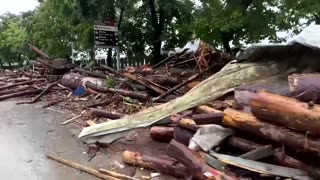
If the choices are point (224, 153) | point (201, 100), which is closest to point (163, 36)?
point (201, 100)

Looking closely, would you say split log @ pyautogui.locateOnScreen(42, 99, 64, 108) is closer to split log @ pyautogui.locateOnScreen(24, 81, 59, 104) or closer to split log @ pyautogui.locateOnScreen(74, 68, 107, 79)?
split log @ pyautogui.locateOnScreen(24, 81, 59, 104)

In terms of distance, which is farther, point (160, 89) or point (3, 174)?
point (160, 89)

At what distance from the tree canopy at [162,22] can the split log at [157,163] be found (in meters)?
6.59

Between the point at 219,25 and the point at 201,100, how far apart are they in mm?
7806

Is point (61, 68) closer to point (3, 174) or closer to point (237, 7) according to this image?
point (237, 7)

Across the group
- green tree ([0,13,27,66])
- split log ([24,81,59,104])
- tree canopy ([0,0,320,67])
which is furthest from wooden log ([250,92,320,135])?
green tree ([0,13,27,66])

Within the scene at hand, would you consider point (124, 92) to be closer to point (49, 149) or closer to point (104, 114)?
point (104, 114)

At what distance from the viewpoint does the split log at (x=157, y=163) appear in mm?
4707

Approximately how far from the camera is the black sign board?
14312mm

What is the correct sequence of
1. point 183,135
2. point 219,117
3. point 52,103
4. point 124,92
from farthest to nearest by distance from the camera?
point 52,103 < point 124,92 < point 183,135 < point 219,117

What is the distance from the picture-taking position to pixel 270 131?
166 inches

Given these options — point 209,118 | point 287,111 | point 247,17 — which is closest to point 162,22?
point 247,17

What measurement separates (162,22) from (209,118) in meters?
13.2

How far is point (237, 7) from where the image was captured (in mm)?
12203
